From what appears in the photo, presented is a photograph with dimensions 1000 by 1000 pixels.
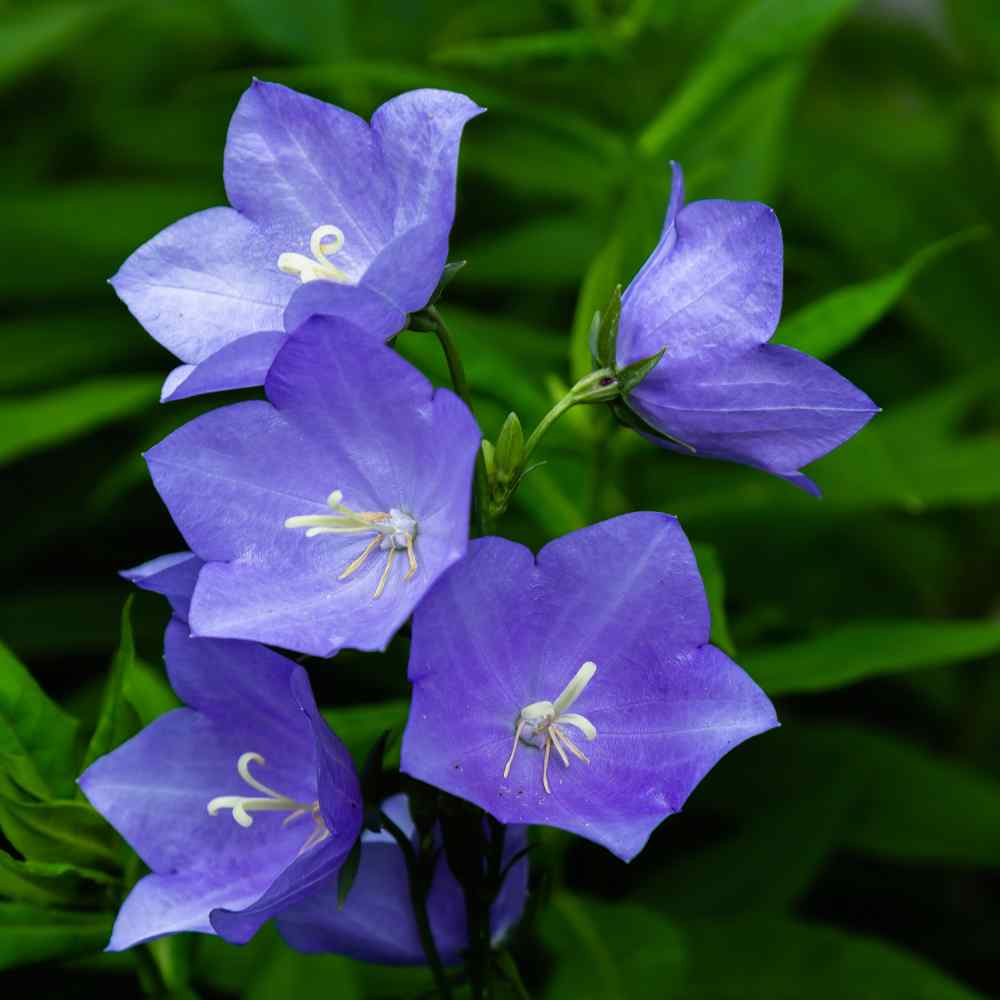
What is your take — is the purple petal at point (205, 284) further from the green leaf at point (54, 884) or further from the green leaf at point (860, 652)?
the green leaf at point (860, 652)

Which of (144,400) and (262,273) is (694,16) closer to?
(144,400)

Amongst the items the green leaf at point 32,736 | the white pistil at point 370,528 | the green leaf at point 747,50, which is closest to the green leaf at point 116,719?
the green leaf at point 32,736

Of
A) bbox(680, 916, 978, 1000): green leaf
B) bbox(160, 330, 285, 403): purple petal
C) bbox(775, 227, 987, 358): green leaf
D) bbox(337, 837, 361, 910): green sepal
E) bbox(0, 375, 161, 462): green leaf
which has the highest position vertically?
bbox(160, 330, 285, 403): purple petal

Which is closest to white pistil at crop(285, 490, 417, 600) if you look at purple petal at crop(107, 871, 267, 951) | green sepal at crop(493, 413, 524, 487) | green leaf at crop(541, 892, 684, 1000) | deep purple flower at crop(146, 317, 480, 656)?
deep purple flower at crop(146, 317, 480, 656)

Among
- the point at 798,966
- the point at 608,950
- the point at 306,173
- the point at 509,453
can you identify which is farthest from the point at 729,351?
the point at 798,966

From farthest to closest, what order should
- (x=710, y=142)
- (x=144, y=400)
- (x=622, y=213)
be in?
1. (x=710, y=142)
2. (x=144, y=400)
3. (x=622, y=213)

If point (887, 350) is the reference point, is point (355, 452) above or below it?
above

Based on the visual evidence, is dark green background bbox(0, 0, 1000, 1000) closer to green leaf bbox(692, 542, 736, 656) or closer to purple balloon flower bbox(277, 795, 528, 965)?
green leaf bbox(692, 542, 736, 656)

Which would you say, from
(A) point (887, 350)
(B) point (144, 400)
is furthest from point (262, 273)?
(A) point (887, 350)
